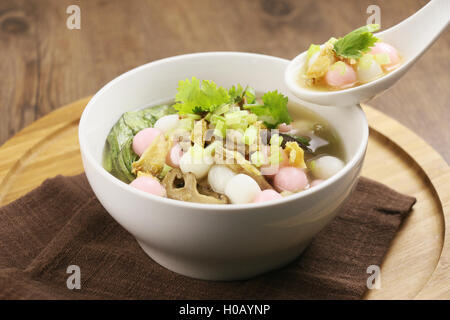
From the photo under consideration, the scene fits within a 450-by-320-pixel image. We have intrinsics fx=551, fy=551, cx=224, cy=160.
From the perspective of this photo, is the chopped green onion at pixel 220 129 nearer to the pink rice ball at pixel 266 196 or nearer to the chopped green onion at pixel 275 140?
the chopped green onion at pixel 275 140

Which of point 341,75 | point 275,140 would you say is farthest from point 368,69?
point 275,140

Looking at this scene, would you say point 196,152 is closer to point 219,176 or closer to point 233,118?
point 219,176

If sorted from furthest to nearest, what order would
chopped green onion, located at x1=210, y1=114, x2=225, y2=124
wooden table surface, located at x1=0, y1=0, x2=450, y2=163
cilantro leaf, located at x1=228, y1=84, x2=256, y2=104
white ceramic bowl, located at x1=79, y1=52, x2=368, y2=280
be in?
1. wooden table surface, located at x1=0, y1=0, x2=450, y2=163
2. cilantro leaf, located at x1=228, y1=84, x2=256, y2=104
3. chopped green onion, located at x1=210, y1=114, x2=225, y2=124
4. white ceramic bowl, located at x1=79, y1=52, x2=368, y2=280

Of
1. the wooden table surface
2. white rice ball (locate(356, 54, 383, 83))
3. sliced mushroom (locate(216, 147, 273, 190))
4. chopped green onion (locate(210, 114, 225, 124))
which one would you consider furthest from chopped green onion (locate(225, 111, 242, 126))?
the wooden table surface

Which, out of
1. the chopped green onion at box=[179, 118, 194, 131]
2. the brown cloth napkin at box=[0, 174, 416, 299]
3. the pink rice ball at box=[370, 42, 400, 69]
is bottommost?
the brown cloth napkin at box=[0, 174, 416, 299]

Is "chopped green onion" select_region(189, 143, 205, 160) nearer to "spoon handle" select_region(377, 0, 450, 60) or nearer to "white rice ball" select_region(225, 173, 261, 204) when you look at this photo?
"white rice ball" select_region(225, 173, 261, 204)

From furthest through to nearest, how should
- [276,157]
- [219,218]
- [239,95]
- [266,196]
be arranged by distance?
[239,95], [276,157], [266,196], [219,218]
